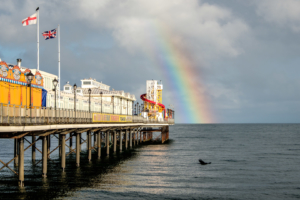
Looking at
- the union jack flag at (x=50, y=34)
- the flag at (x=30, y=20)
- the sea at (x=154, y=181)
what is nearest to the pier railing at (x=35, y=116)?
the sea at (x=154, y=181)

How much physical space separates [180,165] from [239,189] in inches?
631

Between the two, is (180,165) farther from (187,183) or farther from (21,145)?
(21,145)

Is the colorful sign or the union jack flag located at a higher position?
the union jack flag

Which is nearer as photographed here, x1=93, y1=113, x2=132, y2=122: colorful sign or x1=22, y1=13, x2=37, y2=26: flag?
x1=22, y1=13, x2=37, y2=26: flag

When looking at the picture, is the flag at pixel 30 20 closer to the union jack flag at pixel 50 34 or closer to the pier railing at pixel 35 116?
the union jack flag at pixel 50 34

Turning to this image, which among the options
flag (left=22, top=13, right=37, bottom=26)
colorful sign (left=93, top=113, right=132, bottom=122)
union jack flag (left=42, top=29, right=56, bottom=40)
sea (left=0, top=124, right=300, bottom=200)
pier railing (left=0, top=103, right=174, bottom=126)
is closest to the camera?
pier railing (left=0, top=103, right=174, bottom=126)

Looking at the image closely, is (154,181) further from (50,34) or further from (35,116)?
(50,34)

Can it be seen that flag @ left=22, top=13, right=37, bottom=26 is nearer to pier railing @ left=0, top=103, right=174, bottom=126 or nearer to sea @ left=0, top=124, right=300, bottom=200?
pier railing @ left=0, top=103, right=174, bottom=126

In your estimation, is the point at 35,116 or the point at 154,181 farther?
the point at 154,181

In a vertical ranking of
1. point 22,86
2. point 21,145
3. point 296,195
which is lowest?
point 296,195

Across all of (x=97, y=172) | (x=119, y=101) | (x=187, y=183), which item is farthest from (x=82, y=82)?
(x=187, y=183)

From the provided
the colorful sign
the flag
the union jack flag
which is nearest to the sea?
the colorful sign

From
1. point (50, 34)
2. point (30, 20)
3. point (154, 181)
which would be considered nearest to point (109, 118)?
point (50, 34)

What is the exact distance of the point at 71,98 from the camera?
205ft
